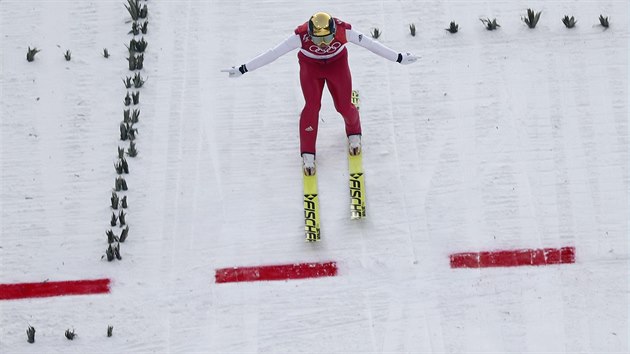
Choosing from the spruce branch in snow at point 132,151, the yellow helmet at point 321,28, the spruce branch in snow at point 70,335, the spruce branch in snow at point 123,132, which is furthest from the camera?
the spruce branch in snow at point 123,132

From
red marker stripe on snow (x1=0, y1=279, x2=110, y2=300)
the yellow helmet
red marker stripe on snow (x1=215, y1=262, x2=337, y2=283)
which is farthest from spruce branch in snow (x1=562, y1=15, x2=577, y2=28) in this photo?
red marker stripe on snow (x1=0, y1=279, x2=110, y2=300)

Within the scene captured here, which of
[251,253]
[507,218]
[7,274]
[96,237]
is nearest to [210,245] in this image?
[251,253]

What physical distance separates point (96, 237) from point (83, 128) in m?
1.26

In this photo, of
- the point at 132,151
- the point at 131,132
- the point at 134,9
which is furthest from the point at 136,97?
the point at 134,9

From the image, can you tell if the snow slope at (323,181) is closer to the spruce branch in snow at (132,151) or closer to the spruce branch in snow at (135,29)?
the spruce branch in snow at (132,151)

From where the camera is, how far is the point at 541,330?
A: 9156 mm

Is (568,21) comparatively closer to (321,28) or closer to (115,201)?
(321,28)

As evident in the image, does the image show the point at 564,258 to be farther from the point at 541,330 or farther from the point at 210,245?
the point at 210,245

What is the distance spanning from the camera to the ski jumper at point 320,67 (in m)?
9.28

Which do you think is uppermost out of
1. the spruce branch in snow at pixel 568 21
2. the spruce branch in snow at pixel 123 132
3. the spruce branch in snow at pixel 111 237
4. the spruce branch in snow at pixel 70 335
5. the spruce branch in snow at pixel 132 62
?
the spruce branch in snow at pixel 568 21

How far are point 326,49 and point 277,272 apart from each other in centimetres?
195

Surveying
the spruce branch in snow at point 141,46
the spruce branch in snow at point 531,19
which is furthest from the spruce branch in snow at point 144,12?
the spruce branch in snow at point 531,19

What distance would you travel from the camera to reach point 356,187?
9.98m

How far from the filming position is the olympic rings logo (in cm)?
925
